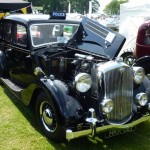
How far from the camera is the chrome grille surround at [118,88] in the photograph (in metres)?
3.62

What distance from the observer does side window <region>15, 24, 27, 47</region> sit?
499 cm

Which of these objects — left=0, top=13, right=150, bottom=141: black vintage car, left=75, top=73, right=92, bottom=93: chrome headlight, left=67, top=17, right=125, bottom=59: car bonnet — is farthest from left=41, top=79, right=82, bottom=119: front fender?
left=67, top=17, right=125, bottom=59: car bonnet

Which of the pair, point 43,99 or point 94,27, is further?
point 94,27

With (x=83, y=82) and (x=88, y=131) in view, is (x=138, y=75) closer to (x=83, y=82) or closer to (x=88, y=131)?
(x=83, y=82)

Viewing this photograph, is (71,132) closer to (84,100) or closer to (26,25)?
(84,100)

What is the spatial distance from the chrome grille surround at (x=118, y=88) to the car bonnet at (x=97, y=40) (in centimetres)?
53

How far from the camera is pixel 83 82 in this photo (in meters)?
3.62

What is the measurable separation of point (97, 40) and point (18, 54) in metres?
1.69

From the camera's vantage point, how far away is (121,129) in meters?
3.59

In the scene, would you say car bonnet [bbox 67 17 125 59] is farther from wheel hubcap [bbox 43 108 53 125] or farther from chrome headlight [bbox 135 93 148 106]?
wheel hubcap [bbox 43 108 53 125]

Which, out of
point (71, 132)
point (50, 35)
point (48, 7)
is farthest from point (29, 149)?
point (48, 7)

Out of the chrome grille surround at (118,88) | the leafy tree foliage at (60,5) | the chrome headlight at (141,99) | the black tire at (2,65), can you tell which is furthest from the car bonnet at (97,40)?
the leafy tree foliage at (60,5)

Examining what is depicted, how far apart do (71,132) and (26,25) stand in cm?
241

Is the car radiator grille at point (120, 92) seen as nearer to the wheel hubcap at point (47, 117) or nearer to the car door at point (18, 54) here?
the wheel hubcap at point (47, 117)
